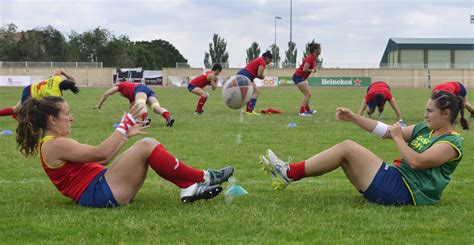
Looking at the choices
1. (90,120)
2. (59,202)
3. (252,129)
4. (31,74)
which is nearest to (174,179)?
(59,202)

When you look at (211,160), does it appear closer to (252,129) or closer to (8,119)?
(252,129)

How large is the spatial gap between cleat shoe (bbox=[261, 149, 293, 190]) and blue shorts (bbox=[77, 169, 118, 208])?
154 cm

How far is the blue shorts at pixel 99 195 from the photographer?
5.23 meters

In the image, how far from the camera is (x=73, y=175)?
5.29 m

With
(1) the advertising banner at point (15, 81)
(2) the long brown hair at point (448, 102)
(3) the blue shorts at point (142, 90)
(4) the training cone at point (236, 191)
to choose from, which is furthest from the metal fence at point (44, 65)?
(2) the long brown hair at point (448, 102)

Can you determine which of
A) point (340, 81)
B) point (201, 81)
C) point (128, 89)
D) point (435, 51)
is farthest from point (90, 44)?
point (128, 89)

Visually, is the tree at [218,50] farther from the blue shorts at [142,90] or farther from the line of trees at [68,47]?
the blue shorts at [142,90]

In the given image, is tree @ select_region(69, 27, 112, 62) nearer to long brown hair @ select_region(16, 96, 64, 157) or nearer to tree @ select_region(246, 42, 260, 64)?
tree @ select_region(246, 42, 260, 64)

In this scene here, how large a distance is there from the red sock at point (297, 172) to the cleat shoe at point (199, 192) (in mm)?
717

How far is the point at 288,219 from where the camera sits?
16.2 feet

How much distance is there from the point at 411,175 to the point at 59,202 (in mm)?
3450

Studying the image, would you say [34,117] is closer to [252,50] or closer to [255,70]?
[255,70]

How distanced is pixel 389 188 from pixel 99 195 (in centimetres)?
269

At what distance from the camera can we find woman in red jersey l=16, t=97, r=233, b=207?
198 inches
